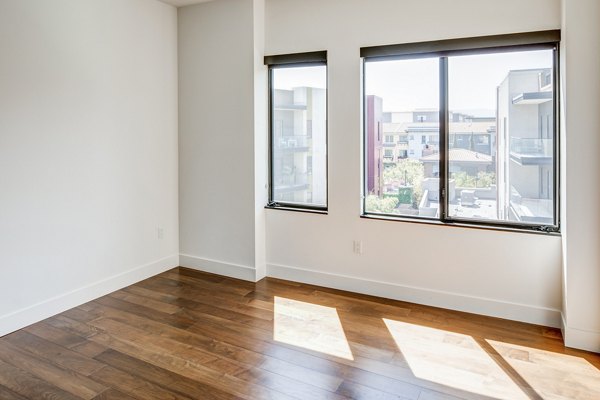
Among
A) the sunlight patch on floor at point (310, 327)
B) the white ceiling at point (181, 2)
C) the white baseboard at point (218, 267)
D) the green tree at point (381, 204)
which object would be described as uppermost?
the white ceiling at point (181, 2)

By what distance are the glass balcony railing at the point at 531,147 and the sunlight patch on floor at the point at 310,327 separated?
1.92 meters

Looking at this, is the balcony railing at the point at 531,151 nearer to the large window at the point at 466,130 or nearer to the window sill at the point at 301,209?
the large window at the point at 466,130

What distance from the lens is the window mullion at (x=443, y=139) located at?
3.44 meters

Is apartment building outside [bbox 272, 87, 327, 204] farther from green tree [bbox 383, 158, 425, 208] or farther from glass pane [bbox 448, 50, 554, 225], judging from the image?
glass pane [bbox 448, 50, 554, 225]

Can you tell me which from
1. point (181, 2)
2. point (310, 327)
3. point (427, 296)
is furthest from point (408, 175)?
point (181, 2)

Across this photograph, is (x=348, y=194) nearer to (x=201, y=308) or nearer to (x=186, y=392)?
(x=201, y=308)

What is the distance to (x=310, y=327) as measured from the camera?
10.3ft

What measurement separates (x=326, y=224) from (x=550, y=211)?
1846mm

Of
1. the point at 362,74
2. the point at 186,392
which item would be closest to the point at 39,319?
the point at 186,392

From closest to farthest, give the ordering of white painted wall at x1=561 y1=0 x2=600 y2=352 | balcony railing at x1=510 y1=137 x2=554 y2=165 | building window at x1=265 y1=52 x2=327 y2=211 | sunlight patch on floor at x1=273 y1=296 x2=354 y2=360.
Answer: white painted wall at x1=561 y1=0 x2=600 y2=352 → sunlight patch on floor at x1=273 y1=296 x2=354 y2=360 → balcony railing at x1=510 y1=137 x2=554 y2=165 → building window at x1=265 y1=52 x2=327 y2=211

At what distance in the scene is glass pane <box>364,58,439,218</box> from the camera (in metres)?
3.55

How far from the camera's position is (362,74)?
12.4 ft

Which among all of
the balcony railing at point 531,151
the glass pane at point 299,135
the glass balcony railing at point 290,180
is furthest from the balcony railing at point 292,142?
the balcony railing at point 531,151

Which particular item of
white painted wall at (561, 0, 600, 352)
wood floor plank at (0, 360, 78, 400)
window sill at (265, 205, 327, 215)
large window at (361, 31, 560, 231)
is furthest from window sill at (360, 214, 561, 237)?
wood floor plank at (0, 360, 78, 400)
